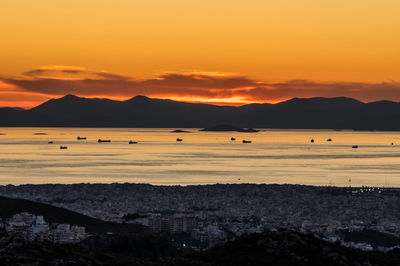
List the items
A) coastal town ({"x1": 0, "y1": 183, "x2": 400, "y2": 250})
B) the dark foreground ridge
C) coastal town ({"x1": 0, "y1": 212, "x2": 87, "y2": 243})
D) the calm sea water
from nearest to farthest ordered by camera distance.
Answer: the dark foreground ridge
coastal town ({"x1": 0, "y1": 212, "x2": 87, "y2": 243})
coastal town ({"x1": 0, "y1": 183, "x2": 400, "y2": 250})
the calm sea water

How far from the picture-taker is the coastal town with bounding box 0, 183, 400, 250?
206ft

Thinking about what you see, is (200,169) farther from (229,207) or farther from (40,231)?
(40,231)

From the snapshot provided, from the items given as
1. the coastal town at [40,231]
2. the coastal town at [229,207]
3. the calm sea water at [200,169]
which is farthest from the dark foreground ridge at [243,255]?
the calm sea water at [200,169]

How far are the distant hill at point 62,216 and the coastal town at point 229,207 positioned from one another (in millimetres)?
2018

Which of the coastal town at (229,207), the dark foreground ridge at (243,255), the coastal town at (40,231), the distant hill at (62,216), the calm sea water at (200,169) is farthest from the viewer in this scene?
the calm sea water at (200,169)

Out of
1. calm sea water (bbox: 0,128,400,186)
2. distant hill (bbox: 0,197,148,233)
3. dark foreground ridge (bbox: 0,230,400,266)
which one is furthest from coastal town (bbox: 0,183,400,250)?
calm sea water (bbox: 0,128,400,186)

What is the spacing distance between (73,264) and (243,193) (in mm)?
60937

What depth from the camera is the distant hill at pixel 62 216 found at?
6150cm

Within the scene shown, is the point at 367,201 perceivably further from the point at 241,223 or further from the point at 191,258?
the point at 191,258

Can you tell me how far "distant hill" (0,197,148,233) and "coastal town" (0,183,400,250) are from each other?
6.62ft

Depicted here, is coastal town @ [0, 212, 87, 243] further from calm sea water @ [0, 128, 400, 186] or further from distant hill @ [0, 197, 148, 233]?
calm sea water @ [0, 128, 400, 186]

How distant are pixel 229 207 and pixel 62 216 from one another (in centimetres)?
2057

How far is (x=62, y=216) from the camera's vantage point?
212 ft

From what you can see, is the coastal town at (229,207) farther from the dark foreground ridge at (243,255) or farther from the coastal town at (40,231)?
the dark foreground ridge at (243,255)
